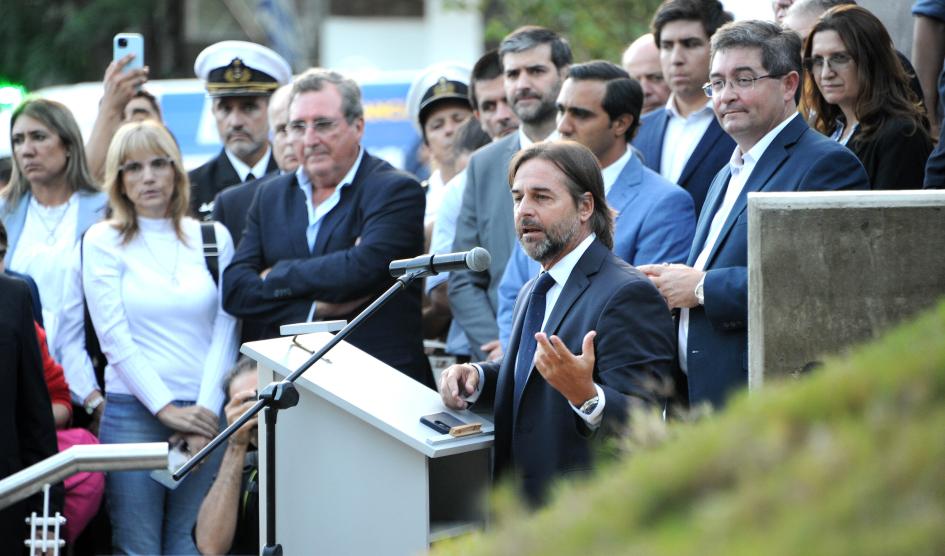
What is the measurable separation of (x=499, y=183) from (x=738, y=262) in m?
1.94

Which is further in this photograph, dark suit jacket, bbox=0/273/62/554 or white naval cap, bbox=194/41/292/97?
white naval cap, bbox=194/41/292/97

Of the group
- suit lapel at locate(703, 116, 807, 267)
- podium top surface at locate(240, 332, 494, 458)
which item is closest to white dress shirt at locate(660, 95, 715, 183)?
suit lapel at locate(703, 116, 807, 267)

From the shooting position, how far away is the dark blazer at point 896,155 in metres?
5.07

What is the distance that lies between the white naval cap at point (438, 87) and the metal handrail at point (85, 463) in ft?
14.6

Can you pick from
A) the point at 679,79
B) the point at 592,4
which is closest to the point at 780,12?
the point at 679,79

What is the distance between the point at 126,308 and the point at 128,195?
54 cm

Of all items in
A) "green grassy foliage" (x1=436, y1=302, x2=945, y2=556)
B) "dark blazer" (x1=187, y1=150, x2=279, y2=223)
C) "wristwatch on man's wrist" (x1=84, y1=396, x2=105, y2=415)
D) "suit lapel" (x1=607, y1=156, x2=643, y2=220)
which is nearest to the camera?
"green grassy foliage" (x1=436, y1=302, x2=945, y2=556)

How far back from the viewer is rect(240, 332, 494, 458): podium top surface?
4.04 meters

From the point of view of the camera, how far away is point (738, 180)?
4.66 m

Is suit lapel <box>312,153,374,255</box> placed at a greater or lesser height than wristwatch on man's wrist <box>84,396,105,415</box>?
greater

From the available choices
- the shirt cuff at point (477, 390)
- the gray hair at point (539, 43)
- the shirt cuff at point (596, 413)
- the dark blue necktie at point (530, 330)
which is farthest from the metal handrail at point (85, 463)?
the gray hair at point (539, 43)

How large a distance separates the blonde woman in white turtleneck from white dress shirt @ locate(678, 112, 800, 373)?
2313 millimetres

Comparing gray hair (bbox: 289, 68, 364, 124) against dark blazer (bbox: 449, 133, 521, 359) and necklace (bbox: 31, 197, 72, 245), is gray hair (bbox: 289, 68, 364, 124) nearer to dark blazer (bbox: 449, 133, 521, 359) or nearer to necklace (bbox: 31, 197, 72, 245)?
dark blazer (bbox: 449, 133, 521, 359)

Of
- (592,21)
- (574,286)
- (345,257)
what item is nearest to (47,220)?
(345,257)
